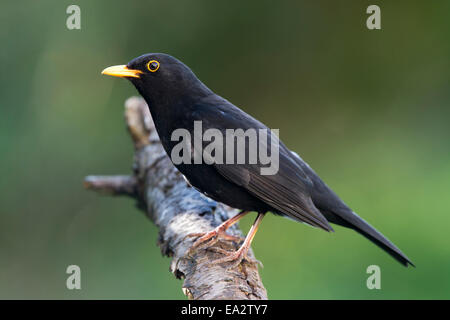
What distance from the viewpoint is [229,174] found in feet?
10.3

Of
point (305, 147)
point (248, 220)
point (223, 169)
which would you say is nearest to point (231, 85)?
point (305, 147)

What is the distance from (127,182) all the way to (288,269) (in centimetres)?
→ 204

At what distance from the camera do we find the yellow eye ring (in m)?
3.50

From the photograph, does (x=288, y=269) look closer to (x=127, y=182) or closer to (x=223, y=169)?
(x=127, y=182)

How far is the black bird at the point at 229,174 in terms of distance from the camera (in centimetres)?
315

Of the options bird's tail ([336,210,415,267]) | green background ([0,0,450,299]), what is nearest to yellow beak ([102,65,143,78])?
bird's tail ([336,210,415,267])

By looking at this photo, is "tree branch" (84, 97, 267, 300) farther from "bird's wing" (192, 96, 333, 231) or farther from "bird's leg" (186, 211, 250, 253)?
"bird's wing" (192, 96, 333, 231)

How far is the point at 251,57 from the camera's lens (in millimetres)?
6961

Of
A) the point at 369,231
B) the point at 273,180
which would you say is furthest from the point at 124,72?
the point at 369,231

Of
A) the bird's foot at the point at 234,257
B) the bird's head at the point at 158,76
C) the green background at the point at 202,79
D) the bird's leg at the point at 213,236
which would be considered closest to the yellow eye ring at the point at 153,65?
the bird's head at the point at 158,76

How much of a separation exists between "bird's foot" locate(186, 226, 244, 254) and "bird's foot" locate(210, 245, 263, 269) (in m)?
0.07

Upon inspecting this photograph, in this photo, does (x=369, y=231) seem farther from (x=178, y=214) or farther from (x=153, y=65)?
(x=153, y=65)

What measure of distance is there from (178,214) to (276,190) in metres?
0.79

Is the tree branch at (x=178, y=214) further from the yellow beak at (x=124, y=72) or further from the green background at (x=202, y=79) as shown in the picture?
the green background at (x=202, y=79)
